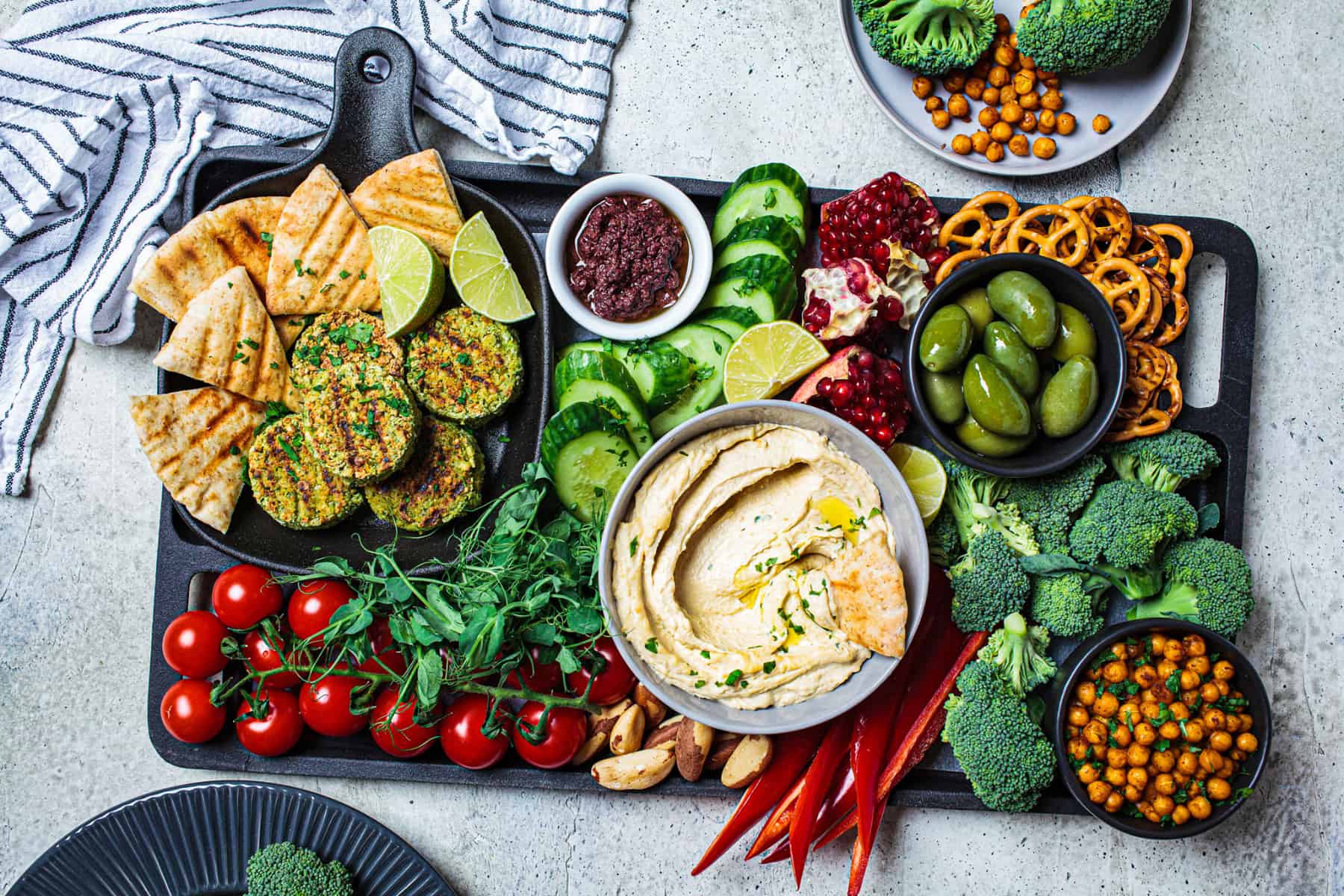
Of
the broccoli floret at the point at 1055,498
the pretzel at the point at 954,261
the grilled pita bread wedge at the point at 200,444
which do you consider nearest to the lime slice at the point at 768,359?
the pretzel at the point at 954,261

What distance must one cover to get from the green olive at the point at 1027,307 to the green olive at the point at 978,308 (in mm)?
43

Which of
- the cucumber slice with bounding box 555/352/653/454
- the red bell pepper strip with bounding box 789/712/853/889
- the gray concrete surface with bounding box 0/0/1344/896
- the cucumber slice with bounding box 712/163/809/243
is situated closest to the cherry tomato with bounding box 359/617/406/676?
the gray concrete surface with bounding box 0/0/1344/896

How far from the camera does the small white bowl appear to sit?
2.54 m

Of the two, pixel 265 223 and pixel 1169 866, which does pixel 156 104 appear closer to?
pixel 265 223

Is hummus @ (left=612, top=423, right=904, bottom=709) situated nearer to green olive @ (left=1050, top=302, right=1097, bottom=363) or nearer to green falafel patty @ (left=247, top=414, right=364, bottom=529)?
green olive @ (left=1050, top=302, right=1097, bottom=363)

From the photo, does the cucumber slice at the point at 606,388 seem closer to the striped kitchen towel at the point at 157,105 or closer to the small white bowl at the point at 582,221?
the small white bowl at the point at 582,221

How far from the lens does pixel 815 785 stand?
8.38 ft

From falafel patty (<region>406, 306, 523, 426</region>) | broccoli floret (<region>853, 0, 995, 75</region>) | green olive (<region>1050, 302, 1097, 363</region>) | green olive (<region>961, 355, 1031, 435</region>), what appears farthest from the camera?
broccoli floret (<region>853, 0, 995, 75</region>)

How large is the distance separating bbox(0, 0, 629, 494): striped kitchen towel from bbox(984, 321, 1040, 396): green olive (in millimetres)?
1310

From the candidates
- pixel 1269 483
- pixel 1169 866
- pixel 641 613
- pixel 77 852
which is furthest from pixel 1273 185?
pixel 77 852

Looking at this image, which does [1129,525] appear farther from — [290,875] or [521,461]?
[290,875]

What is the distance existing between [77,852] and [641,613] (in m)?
1.85

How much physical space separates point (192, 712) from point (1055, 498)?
255cm

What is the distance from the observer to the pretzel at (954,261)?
264 centimetres
